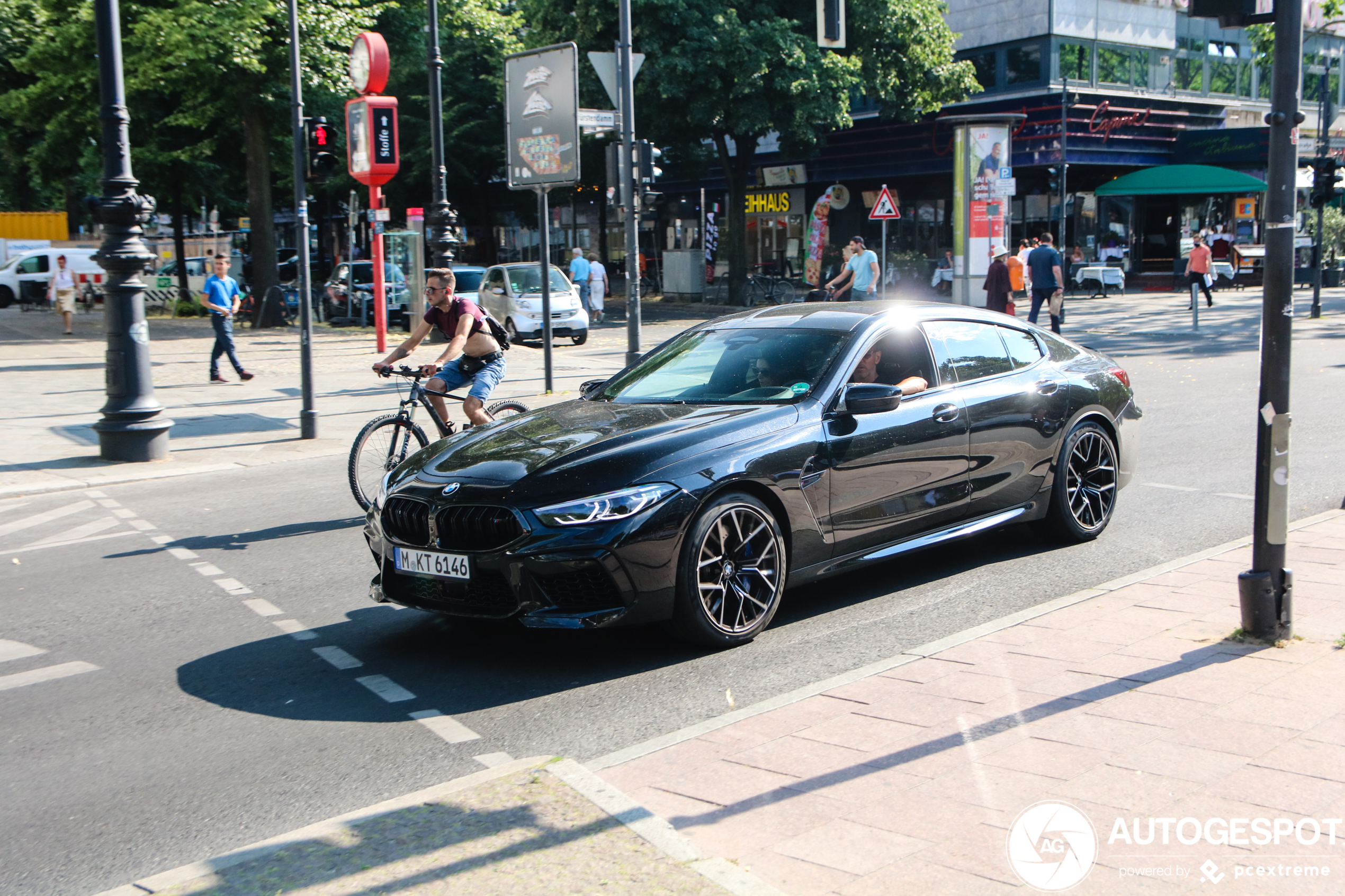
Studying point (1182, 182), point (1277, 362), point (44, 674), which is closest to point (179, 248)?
point (1182, 182)

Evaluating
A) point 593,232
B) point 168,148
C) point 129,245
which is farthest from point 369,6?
point 593,232

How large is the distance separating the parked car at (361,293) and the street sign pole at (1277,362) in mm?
24032

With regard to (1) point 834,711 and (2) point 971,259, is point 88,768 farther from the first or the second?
(2) point 971,259

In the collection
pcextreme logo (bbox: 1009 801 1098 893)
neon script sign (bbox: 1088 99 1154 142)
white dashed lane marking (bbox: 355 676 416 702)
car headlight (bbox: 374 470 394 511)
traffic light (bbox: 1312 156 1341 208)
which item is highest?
neon script sign (bbox: 1088 99 1154 142)

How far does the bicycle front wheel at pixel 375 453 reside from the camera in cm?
887

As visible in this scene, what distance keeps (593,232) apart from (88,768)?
51.3 metres

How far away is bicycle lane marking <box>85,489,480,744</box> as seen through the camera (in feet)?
15.4

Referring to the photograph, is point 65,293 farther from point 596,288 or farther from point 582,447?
point 582,447

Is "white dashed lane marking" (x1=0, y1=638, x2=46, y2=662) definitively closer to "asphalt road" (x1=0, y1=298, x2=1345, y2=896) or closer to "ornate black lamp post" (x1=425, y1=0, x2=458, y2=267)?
"asphalt road" (x1=0, y1=298, x2=1345, y2=896)

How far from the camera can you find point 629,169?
16984mm

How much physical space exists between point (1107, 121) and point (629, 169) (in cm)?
2608

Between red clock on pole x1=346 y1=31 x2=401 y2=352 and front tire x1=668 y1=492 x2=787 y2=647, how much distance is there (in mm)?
18939

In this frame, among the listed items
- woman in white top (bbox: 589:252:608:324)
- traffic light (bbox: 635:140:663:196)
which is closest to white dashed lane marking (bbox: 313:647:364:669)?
traffic light (bbox: 635:140:663:196)

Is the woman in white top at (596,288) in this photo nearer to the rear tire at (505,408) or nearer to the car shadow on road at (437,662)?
the rear tire at (505,408)
